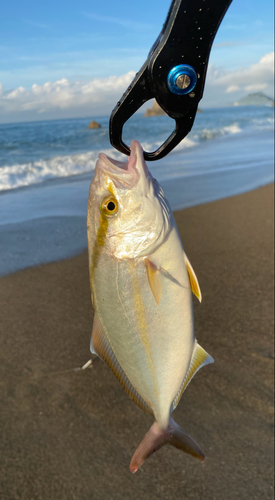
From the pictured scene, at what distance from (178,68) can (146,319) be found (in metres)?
0.64

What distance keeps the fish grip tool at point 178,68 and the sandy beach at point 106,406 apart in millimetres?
902

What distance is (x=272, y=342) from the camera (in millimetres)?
3268

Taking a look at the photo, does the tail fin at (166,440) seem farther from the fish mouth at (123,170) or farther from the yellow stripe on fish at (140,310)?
the fish mouth at (123,170)

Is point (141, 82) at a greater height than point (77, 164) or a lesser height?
greater

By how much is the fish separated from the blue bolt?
245mm

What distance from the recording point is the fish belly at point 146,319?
1.12 m

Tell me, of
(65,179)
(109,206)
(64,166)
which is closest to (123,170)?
(109,206)

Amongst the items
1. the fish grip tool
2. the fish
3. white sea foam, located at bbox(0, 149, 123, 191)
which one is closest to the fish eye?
the fish

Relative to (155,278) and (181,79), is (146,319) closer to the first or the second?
(155,278)

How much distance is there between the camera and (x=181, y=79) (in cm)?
90

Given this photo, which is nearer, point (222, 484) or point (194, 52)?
point (194, 52)

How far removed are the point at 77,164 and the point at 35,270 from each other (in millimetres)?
4737

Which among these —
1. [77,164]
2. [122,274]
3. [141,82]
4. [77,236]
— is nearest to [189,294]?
[122,274]

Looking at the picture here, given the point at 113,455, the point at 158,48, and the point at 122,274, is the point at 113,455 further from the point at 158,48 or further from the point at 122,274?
the point at 158,48
